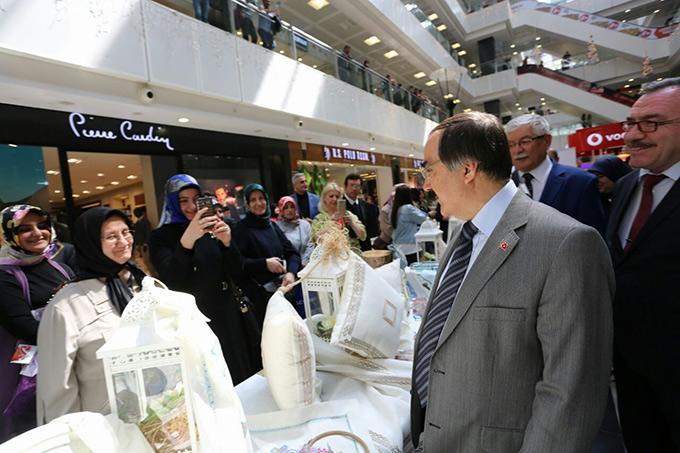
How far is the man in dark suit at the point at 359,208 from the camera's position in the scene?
4867mm

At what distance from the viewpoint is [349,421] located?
1132mm

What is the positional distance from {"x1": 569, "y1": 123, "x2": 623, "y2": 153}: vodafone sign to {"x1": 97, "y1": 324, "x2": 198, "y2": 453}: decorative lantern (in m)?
10.2

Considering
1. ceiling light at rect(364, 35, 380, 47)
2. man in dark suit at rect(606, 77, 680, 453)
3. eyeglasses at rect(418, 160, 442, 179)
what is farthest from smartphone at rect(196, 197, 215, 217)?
ceiling light at rect(364, 35, 380, 47)

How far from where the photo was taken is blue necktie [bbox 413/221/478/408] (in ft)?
3.50

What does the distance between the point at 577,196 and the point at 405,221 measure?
202cm

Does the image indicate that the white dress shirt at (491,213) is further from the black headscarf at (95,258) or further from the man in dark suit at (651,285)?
the black headscarf at (95,258)

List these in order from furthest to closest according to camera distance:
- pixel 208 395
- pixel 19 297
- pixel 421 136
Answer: pixel 421 136, pixel 19 297, pixel 208 395

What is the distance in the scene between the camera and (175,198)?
2330 millimetres

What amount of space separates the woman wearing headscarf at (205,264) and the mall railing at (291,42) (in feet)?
16.3

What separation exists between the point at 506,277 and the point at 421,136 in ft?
45.9

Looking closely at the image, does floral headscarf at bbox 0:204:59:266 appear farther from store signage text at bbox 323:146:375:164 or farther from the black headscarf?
store signage text at bbox 323:146:375:164

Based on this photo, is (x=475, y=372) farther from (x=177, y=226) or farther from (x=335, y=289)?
(x=177, y=226)

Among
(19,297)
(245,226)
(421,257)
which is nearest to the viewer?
(19,297)

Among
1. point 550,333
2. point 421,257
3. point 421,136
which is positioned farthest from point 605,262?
point 421,136
